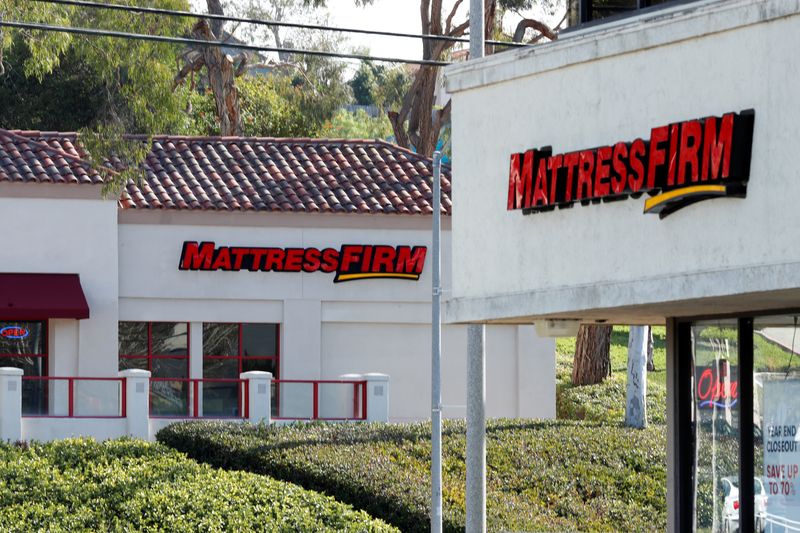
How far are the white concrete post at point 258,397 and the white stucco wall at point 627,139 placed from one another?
16.7m

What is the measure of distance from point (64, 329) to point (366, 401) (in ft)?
Answer: 24.2

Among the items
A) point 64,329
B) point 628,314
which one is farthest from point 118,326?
point 628,314

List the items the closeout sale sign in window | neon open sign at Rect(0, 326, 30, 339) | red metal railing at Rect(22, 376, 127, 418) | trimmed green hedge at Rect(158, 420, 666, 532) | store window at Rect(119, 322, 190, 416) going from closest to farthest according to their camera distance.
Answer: the closeout sale sign in window, trimmed green hedge at Rect(158, 420, 666, 532), red metal railing at Rect(22, 376, 127, 418), neon open sign at Rect(0, 326, 30, 339), store window at Rect(119, 322, 190, 416)

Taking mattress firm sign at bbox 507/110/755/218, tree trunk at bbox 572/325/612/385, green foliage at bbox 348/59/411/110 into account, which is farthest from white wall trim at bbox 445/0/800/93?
green foliage at bbox 348/59/411/110

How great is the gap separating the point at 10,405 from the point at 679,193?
20.1 m

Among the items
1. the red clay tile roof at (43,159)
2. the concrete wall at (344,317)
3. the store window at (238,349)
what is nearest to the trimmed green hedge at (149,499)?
the red clay tile roof at (43,159)

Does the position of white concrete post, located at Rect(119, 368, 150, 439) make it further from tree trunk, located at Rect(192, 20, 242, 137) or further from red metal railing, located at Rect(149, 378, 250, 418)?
tree trunk, located at Rect(192, 20, 242, 137)

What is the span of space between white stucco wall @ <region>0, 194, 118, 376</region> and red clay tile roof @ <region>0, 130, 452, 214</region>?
70cm

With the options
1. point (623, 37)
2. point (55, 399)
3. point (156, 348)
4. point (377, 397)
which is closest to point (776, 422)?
point (623, 37)

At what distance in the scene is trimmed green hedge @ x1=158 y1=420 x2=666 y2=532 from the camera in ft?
77.0

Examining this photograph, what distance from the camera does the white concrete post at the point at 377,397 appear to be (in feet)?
102

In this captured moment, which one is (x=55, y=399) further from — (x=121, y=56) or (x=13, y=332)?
(x=121, y=56)

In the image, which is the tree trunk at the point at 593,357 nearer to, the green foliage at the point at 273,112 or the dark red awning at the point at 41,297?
the green foliage at the point at 273,112

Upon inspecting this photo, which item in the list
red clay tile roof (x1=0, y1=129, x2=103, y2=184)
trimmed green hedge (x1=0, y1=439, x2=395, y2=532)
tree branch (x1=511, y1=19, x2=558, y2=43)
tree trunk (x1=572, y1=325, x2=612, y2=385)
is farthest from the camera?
tree branch (x1=511, y1=19, x2=558, y2=43)
